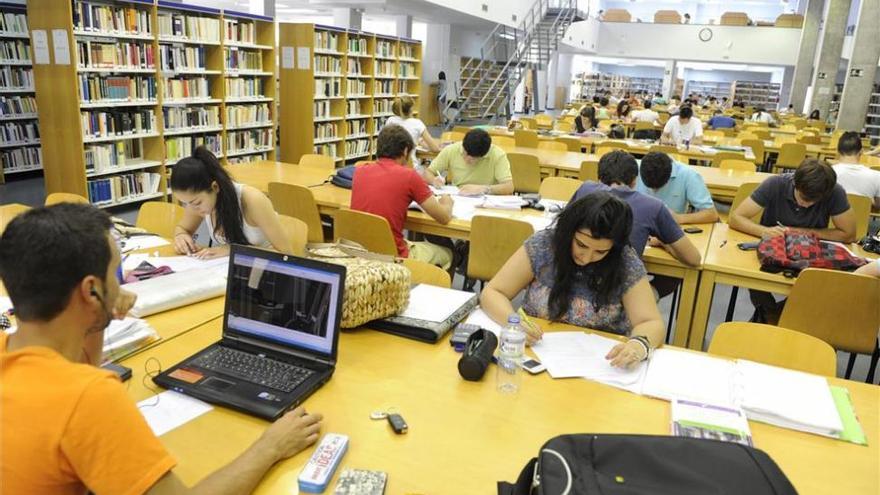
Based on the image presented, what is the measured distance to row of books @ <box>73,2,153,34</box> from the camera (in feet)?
18.0

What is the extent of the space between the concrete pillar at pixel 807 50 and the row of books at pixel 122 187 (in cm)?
1975

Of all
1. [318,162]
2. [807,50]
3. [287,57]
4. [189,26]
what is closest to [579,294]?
[318,162]

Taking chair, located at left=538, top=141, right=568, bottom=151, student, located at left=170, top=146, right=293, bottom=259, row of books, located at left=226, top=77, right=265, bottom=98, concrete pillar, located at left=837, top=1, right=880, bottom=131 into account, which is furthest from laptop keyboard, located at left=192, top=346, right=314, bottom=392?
concrete pillar, located at left=837, top=1, right=880, bottom=131

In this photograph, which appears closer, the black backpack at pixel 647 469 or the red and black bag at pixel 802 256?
the black backpack at pixel 647 469

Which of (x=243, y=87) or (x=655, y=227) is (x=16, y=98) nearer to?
(x=243, y=87)

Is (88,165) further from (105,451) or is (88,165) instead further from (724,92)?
(724,92)

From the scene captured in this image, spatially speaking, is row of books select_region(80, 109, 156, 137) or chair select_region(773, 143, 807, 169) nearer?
row of books select_region(80, 109, 156, 137)

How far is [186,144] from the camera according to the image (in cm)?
692

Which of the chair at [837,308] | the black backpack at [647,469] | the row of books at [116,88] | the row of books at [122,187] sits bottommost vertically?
the row of books at [122,187]

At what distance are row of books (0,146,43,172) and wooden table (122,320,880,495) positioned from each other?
707cm

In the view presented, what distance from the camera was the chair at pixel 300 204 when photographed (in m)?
3.84

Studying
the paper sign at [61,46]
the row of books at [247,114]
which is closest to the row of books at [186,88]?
the row of books at [247,114]

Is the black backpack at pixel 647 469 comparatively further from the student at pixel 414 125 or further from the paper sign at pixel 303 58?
→ the paper sign at pixel 303 58

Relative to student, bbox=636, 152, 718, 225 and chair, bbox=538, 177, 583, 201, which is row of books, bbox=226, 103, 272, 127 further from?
student, bbox=636, 152, 718, 225
